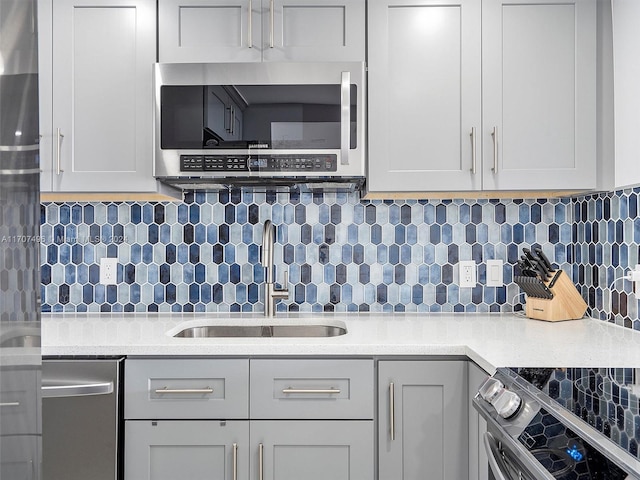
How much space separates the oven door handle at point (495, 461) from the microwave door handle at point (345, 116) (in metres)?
1.05

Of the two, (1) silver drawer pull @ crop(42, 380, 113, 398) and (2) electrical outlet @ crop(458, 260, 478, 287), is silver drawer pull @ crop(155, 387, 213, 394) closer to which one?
(1) silver drawer pull @ crop(42, 380, 113, 398)

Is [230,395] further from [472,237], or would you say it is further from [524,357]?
[472,237]

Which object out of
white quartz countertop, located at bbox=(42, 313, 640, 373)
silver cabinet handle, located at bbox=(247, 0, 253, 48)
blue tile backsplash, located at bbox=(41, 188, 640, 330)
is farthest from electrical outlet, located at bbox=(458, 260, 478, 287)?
silver cabinet handle, located at bbox=(247, 0, 253, 48)

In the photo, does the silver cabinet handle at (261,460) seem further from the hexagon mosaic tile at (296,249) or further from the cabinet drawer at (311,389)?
the hexagon mosaic tile at (296,249)

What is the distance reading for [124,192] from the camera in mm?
1921

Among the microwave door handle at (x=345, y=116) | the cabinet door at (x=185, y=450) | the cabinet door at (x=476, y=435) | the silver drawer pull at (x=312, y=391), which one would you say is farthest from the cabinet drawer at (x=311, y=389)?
the microwave door handle at (x=345, y=116)

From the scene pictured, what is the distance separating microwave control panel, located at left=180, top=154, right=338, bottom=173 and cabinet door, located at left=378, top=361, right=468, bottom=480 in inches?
30.4

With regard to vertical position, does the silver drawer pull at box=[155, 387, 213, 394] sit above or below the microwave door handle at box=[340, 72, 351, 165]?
below

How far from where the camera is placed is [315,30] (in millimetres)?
1920

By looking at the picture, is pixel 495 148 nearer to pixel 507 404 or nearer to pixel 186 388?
pixel 507 404

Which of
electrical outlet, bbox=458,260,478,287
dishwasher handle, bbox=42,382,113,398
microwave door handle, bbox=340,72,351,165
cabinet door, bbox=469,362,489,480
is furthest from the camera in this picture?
electrical outlet, bbox=458,260,478,287

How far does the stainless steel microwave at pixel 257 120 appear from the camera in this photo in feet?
6.13

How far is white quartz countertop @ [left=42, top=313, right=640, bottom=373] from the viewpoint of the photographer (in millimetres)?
1453

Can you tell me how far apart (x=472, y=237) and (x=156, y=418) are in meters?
1.48
